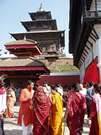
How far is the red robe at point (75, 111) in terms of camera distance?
438 inches

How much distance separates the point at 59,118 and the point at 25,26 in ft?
172

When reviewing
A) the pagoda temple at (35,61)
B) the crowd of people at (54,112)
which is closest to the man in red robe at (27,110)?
the crowd of people at (54,112)

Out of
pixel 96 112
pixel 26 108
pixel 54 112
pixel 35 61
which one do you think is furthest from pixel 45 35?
pixel 96 112

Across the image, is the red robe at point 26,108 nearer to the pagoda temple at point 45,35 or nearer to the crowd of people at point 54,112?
the crowd of people at point 54,112

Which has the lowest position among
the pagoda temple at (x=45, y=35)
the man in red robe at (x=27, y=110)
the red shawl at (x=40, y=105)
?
the pagoda temple at (x=45, y=35)

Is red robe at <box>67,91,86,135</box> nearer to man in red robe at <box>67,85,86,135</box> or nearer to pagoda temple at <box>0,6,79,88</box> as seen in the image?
man in red robe at <box>67,85,86,135</box>

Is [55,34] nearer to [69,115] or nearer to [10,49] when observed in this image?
[10,49]

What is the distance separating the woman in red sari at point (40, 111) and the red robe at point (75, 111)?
57cm

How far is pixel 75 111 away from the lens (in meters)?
11.1

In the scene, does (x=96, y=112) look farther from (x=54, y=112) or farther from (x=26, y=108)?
(x=26, y=108)

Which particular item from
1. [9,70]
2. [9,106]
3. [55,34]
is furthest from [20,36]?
[9,106]

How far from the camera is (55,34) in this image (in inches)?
2228

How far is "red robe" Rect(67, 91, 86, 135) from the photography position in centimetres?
1113

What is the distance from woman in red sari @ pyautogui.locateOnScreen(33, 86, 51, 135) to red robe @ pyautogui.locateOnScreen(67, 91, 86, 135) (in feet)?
1.87
